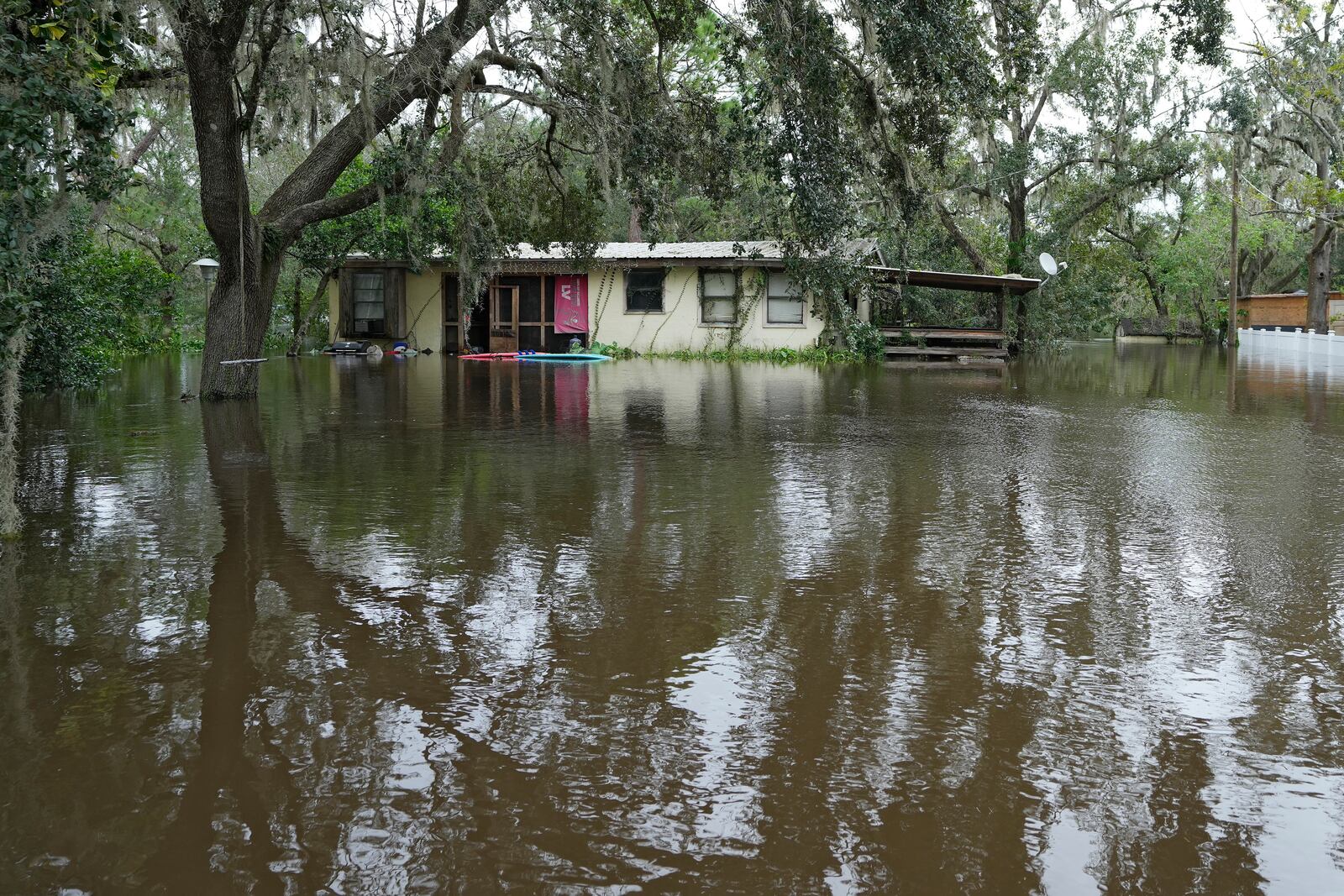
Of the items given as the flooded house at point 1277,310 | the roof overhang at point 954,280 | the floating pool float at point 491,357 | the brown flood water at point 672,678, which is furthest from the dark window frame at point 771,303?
the brown flood water at point 672,678

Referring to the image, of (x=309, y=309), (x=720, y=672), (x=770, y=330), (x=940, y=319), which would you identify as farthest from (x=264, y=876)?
(x=940, y=319)

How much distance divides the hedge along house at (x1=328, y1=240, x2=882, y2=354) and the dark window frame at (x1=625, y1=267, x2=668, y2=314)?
23mm

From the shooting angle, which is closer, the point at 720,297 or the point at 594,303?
the point at 720,297

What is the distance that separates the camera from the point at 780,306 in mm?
31594

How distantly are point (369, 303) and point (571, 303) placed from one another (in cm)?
587

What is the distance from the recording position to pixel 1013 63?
14.8 meters

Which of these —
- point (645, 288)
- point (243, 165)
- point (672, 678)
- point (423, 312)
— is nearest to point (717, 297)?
point (645, 288)

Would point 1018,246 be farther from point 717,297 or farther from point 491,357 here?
point 491,357

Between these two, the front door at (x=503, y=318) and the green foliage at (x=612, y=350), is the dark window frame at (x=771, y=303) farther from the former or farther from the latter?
the front door at (x=503, y=318)

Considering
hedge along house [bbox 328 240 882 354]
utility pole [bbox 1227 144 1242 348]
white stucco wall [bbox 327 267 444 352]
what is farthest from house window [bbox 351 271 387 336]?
utility pole [bbox 1227 144 1242 348]

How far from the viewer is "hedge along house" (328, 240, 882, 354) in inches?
1242

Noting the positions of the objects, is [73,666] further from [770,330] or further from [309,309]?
[309,309]

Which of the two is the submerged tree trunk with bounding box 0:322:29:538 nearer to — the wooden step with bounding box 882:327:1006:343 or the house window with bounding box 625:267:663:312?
the wooden step with bounding box 882:327:1006:343

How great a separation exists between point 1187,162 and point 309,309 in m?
26.1
